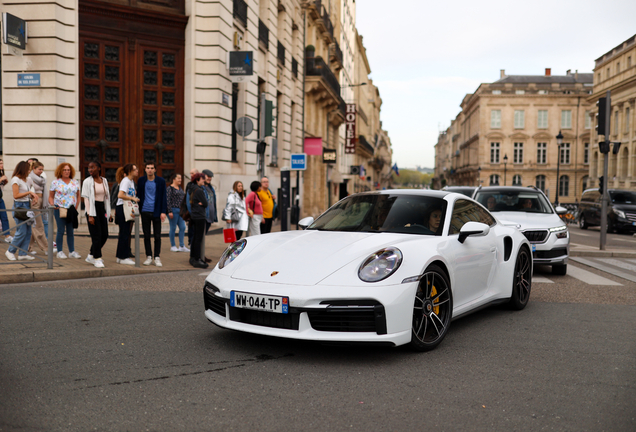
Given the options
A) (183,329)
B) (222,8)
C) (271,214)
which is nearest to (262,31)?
(222,8)

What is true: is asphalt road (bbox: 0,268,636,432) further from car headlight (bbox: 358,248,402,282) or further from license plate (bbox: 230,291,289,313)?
car headlight (bbox: 358,248,402,282)

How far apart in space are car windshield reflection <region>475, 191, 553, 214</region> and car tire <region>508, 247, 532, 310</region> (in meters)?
3.97

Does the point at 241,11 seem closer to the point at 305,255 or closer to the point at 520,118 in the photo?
the point at 305,255

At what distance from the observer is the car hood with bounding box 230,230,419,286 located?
461 centimetres

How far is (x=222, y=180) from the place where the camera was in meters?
18.4

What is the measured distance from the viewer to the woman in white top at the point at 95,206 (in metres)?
9.45

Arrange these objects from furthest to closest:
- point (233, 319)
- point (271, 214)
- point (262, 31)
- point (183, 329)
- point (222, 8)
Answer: point (262, 31) → point (222, 8) → point (271, 214) → point (183, 329) → point (233, 319)

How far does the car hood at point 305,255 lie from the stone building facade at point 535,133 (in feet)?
282

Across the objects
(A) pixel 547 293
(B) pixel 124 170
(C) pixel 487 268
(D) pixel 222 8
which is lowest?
(A) pixel 547 293

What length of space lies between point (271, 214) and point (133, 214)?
3.83m

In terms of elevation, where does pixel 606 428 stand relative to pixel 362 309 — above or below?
below

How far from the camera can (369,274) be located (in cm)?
456

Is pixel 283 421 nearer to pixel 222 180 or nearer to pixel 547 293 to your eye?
pixel 547 293

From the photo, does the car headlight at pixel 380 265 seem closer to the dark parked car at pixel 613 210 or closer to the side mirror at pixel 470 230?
the side mirror at pixel 470 230
